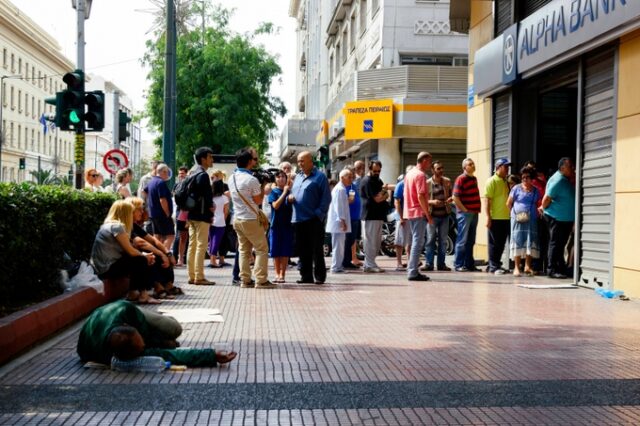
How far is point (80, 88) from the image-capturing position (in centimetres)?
1392

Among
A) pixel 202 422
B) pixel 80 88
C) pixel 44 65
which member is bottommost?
pixel 202 422

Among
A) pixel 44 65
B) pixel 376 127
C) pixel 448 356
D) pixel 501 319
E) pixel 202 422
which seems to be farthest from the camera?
pixel 44 65

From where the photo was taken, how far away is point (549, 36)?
544 inches

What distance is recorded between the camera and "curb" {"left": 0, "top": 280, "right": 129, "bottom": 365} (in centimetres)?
695

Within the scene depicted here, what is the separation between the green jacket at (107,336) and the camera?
6.51 m

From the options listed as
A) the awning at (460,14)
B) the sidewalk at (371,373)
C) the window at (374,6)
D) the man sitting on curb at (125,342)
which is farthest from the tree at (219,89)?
the man sitting on curb at (125,342)

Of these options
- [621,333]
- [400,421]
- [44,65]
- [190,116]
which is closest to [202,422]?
[400,421]

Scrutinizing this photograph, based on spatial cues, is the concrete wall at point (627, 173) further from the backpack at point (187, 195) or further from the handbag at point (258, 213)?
the backpack at point (187, 195)

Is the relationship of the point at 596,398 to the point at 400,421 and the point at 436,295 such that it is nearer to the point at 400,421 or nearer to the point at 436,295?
the point at 400,421

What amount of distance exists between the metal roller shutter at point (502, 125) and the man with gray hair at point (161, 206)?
6084mm

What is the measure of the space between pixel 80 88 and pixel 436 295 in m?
6.23

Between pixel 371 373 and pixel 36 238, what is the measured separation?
4.05 m

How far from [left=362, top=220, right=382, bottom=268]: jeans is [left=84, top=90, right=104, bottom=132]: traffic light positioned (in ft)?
15.5

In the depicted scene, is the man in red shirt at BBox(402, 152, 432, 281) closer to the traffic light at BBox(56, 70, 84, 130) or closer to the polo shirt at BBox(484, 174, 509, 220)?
the polo shirt at BBox(484, 174, 509, 220)
